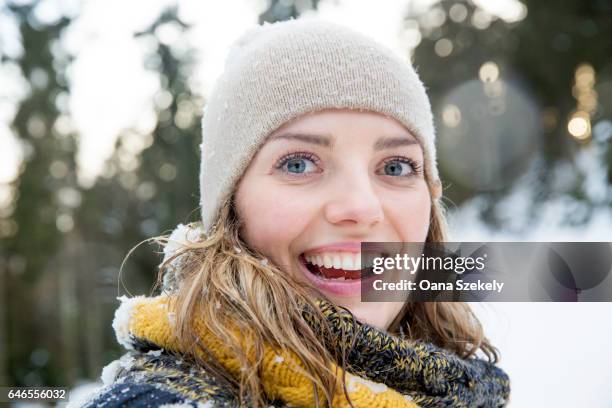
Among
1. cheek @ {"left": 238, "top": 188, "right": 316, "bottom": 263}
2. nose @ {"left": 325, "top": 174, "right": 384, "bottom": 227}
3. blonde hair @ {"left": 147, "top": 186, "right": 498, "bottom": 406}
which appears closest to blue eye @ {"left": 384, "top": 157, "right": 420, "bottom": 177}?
nose @ {"left": 325, "top": 174, "right": 384, "bottom": 227}

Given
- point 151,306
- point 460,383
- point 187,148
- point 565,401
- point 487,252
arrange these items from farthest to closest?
point 187,148, point 565,401, point 487,252, point 460,383, point 151,306

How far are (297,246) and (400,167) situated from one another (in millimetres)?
304

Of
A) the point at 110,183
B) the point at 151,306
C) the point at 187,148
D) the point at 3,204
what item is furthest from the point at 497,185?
the point at 3,204

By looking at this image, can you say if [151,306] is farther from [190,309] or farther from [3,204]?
[3,204]

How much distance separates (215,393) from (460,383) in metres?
0.57

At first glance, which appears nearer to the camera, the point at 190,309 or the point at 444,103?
the point at 190,309

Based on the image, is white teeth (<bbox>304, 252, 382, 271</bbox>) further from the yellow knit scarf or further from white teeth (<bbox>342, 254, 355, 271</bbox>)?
the yellow knit scarf

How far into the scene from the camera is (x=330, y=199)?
121 cm

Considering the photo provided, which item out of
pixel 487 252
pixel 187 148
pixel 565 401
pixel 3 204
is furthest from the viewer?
pixel 3 204

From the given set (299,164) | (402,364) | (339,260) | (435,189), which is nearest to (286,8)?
(435,189)

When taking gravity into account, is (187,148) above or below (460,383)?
above

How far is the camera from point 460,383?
1.28 meters

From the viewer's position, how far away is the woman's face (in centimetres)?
121

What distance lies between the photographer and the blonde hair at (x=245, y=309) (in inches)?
41.4
